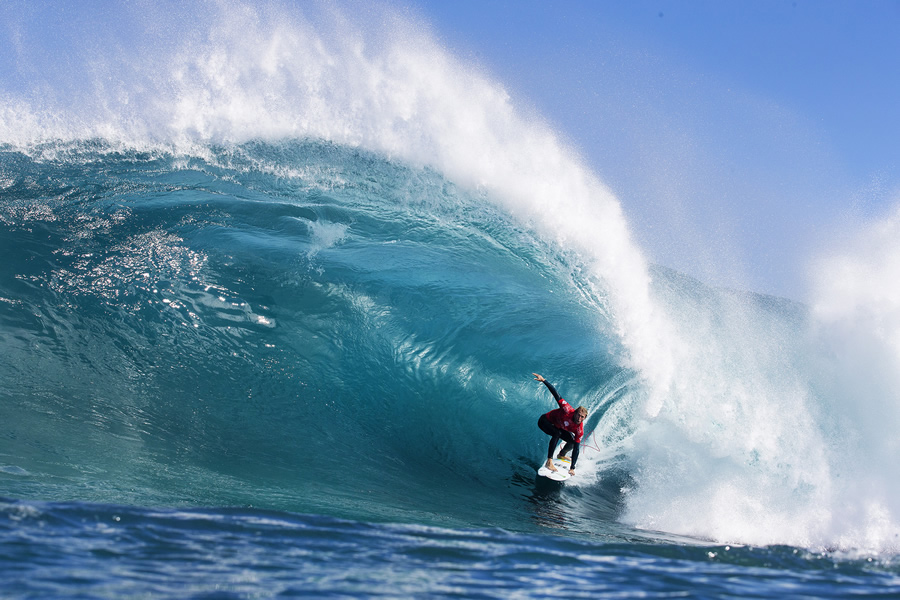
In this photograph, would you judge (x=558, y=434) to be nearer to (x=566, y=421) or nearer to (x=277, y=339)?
(x=566, y=421)

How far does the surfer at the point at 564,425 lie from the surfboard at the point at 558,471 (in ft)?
0.23

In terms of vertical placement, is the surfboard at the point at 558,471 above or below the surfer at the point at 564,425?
below

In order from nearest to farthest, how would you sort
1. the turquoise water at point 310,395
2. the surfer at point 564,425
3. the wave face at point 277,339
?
the turquoise water at point 310,395 → the wave face at point 277,339 → the surfer at point 564,425

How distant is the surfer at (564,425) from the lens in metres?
7.19

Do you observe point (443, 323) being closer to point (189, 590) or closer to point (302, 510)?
point (302, 510)

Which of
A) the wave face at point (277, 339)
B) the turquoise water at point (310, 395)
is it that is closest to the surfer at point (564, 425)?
the turquoise water at point (310, 395)

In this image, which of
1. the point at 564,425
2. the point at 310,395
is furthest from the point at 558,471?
the point at 310,395

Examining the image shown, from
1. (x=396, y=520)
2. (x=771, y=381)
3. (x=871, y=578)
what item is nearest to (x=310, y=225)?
(x=396, y=520)

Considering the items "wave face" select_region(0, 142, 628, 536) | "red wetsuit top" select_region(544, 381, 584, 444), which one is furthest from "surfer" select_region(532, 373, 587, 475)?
"wave face" select_region(0, 142, 628, 536)

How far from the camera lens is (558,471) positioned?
7375 millimetres

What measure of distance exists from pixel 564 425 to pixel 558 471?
2.03 ft

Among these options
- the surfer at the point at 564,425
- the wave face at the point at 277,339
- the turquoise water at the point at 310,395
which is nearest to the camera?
the turquoise water at the point at 310,395

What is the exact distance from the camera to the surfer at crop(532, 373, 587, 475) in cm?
719

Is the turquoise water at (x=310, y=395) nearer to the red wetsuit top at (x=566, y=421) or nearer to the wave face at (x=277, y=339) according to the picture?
the wave face at (x=277, y=339)
